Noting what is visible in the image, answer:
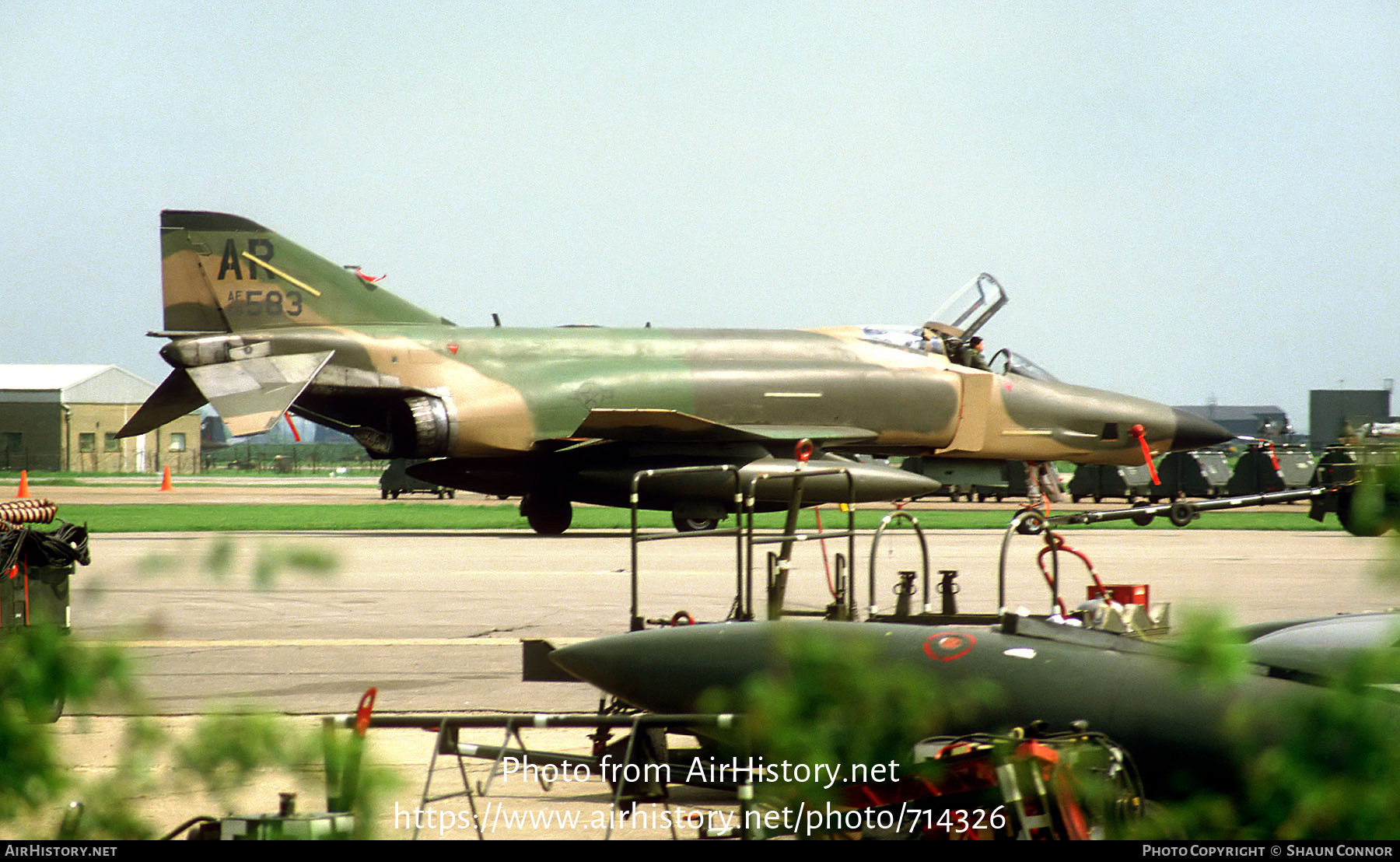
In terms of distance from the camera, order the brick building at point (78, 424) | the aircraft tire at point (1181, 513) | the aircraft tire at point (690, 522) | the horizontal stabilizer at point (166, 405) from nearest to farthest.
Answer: the aircraft tire at point (1181, 513) → the aircraft tire at point (690, 522) → the horizontal stabilizer at point (166, 405) → the brick building at point (78, 424)

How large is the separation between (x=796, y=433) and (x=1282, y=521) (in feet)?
45.8

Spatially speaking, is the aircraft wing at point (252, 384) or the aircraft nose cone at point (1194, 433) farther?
the aircraft nose cone at point (1194, 433)

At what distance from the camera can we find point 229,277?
62.2 ft

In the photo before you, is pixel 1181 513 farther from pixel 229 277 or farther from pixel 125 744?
pixel 229 277

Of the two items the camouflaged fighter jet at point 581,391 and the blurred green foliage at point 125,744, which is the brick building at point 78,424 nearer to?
the camouflaged fighter jet at point 581,391

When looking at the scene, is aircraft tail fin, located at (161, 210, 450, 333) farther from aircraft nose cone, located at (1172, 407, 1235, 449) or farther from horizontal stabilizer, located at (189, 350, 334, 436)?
aircraft nose cone, located at (1172, 407, 1235, 449)

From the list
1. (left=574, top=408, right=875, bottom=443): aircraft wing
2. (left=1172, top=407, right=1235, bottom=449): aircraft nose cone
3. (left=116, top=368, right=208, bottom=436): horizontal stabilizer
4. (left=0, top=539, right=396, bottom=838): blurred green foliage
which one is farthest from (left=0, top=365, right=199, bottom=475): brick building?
(left=0, top=539, right=396, bottom=838): blurred green foliage

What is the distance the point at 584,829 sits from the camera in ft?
15.7

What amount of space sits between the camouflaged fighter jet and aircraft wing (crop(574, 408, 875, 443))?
0.04 meters

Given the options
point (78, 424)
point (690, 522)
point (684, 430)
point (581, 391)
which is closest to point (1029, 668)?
point (690, 522)

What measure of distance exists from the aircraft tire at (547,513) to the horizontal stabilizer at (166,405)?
18.5 ft

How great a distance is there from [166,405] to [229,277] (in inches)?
105

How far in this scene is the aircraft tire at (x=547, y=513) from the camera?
67.9ft

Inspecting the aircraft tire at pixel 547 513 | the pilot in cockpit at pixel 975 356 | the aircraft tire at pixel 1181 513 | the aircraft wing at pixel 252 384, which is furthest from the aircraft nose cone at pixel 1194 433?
the aircraft tire at pixel 1181 513
